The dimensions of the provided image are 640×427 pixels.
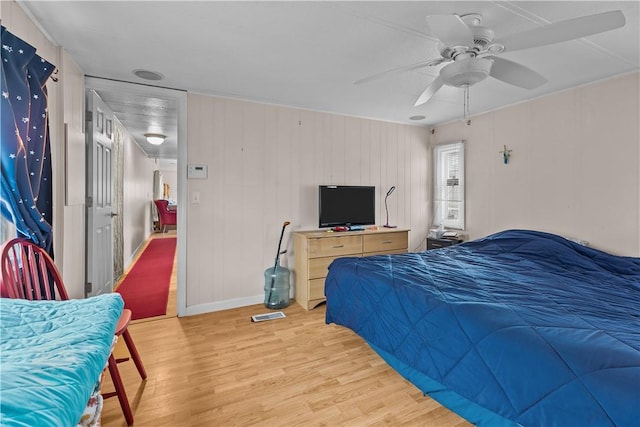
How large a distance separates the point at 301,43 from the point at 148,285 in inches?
146

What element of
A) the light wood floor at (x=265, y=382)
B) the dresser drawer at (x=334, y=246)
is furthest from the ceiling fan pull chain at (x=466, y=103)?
the light wood floor at (x=265, y=382)

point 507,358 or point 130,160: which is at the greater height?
point 130,160

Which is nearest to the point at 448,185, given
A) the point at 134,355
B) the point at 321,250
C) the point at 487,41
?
the point at 321,250

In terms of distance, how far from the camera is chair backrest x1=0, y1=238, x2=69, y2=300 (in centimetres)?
152

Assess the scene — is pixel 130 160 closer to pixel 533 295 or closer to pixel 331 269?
pixel 331 269

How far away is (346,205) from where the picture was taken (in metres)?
3.87

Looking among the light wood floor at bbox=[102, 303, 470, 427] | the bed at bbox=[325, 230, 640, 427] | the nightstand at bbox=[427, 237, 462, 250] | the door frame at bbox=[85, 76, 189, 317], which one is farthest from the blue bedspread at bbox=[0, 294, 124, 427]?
the nightstand at bbox=[427, 237, 462, 250]

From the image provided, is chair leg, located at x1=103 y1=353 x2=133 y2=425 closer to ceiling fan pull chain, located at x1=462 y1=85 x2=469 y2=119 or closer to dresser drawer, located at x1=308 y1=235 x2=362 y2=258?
dresser drawer, located at x1=308 y1=235 x2=362 y2=258

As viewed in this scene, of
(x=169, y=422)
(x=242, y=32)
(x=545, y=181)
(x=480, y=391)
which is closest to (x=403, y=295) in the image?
(x=480, y=391)

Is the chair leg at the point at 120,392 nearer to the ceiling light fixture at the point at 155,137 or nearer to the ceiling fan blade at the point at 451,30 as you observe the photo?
the ceiling fan blade at the point at 451,30

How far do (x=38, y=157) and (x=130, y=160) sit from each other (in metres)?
4.16

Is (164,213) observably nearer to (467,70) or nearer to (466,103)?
(466,103)

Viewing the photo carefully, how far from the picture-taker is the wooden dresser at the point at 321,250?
3355 mm

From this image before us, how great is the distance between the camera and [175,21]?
6.32 feet
